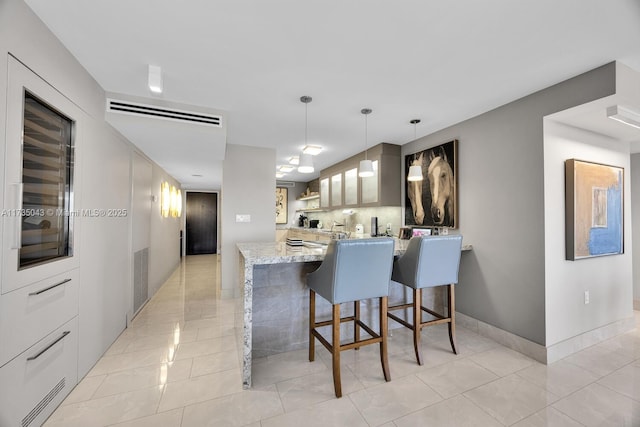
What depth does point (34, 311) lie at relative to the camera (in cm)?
149

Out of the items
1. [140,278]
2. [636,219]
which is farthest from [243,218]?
[636,219]

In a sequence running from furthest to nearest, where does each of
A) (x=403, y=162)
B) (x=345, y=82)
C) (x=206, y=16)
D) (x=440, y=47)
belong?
1. (x=403, y=162)
2. (x=345, y=82)
3. (x=440, y=47)
4. (x=206, y=16)

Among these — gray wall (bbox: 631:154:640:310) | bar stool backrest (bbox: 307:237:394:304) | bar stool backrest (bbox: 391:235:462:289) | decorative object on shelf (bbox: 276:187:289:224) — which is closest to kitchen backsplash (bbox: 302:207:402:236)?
decorative object on shelf (bbox: 276:187:289:224)

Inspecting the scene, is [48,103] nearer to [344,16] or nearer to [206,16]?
[206,16]

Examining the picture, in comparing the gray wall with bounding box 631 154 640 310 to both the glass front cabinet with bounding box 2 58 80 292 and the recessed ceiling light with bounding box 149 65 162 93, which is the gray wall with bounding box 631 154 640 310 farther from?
the glass front cabinet with bounding box 2 58 80 292

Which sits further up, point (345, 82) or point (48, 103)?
point (345, 82)

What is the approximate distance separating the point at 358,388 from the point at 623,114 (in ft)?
9.90

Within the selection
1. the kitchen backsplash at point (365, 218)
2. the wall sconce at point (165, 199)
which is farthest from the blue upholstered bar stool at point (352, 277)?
the wall sconce at point (165, 199)

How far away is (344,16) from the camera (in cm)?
Answer: 151

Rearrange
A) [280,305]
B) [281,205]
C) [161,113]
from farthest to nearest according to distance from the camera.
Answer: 1. [281,205]
2. [161,113]
3. [280,305]

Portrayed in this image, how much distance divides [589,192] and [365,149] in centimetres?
273

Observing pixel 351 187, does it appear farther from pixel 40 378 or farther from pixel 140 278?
pixel 40 378

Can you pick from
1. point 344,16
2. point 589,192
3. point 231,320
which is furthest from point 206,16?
point 589,192

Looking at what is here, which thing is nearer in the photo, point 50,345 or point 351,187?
point 50,345
